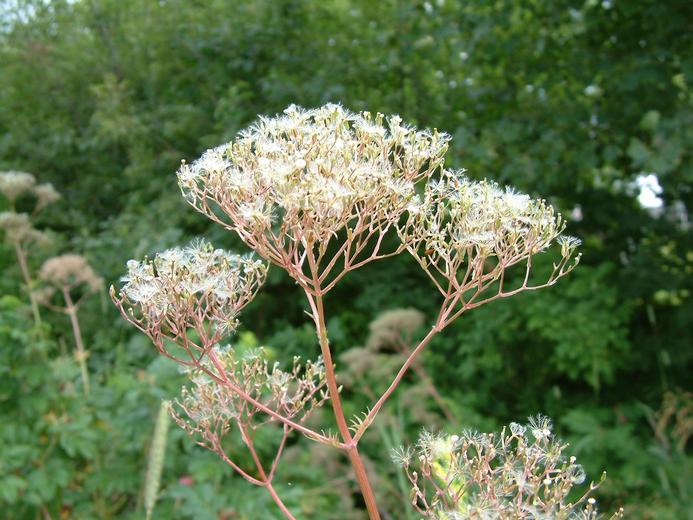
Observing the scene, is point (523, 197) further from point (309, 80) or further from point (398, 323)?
point (309, 80)

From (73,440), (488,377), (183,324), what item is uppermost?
(183,324)

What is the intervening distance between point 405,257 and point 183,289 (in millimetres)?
4352

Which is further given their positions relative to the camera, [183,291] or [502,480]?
[183,291]

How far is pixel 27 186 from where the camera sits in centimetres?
410

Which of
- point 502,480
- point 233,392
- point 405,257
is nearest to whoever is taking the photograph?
point 502,480

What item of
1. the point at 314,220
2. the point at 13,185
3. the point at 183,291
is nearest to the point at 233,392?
the point at 183,291

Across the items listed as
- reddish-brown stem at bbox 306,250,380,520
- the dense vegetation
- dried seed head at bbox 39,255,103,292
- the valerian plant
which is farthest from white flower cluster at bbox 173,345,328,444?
dried seed head at bbox 39,255,103,292

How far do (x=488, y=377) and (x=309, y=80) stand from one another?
2542 mm

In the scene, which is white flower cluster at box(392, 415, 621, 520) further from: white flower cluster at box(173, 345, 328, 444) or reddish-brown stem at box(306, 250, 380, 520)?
white flower cluster at box(173, 345, 328, 444)

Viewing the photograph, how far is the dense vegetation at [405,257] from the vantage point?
336cm

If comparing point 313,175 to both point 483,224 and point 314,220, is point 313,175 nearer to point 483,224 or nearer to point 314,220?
point 314,220

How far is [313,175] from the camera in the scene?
4.25 ft

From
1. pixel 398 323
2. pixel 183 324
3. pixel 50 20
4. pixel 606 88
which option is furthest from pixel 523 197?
pixel 50 20

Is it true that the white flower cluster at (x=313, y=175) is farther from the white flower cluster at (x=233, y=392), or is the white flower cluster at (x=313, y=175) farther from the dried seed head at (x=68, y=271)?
the dried seed head at (x=68, y=271)
